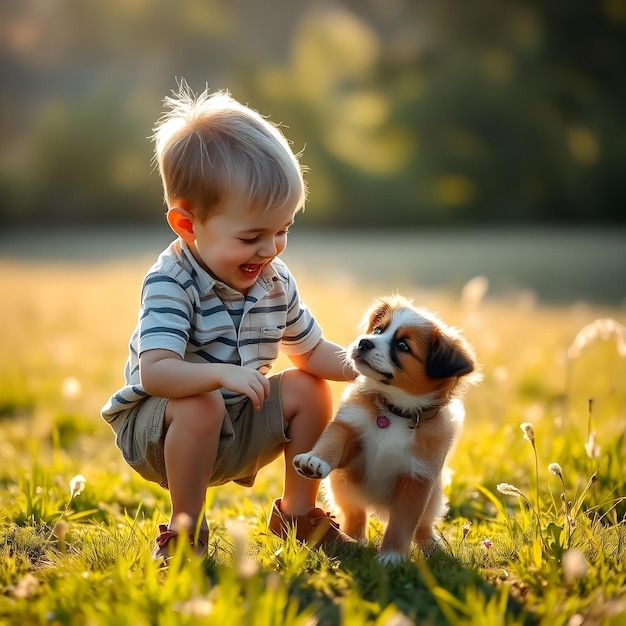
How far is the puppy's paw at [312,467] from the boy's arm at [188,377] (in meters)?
0.22

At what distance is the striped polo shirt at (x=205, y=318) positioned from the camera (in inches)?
108

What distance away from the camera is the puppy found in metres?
2.74

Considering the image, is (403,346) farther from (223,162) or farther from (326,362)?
(223,162)

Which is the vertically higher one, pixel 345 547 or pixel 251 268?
pixel 251 268

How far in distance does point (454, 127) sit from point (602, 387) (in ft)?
41.8

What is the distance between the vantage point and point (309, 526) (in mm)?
2912

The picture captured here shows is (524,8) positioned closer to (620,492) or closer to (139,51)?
(139,51)

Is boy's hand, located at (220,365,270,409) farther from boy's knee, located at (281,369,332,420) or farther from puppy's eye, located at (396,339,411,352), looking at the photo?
puppy's eye, located at (396,339,411,352)

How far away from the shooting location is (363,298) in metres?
8.71

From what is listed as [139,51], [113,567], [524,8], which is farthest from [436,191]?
[113,567]

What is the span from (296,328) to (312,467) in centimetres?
67

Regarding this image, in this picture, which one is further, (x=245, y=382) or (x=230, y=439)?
(x=230, y=439)

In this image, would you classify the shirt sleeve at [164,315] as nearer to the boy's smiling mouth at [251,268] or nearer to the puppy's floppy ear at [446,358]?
the boy's smiling mouth at [251,268]

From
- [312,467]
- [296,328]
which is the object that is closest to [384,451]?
[312,467]
